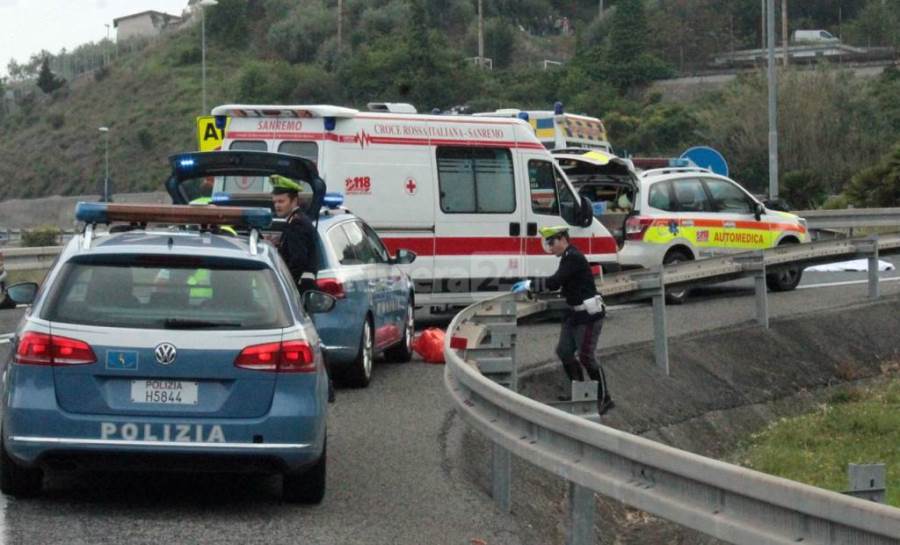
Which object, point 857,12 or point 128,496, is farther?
point 857,12

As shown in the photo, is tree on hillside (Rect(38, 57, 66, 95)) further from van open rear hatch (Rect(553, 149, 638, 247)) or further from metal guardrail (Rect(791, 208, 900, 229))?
van open rear hatch (Rect(553, 149, 638, 247))

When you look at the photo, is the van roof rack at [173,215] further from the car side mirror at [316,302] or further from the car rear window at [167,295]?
the car side mirror at [316,302]

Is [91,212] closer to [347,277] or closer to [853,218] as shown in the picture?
[347,277]

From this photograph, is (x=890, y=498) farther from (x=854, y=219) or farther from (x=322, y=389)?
(x=854, y=219)

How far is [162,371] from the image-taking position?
27.6ft

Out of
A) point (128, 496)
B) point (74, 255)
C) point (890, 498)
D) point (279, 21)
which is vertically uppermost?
point (279, 21)

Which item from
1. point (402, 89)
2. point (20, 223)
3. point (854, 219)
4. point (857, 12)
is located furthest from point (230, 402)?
point (857, 12)

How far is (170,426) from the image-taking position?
838 centimetres

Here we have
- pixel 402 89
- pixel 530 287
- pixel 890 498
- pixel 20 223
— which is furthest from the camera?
pixel 20 223

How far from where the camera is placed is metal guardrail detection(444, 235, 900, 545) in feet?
16.1

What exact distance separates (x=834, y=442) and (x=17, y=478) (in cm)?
885

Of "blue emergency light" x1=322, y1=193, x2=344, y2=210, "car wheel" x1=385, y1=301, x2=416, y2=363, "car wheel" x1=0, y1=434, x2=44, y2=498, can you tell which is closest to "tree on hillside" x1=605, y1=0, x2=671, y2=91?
"car wheel" x1=385, y1=301, x2=416, y2=363

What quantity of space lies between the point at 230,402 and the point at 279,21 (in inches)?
3748

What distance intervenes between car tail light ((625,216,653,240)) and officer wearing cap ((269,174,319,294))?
964cm
